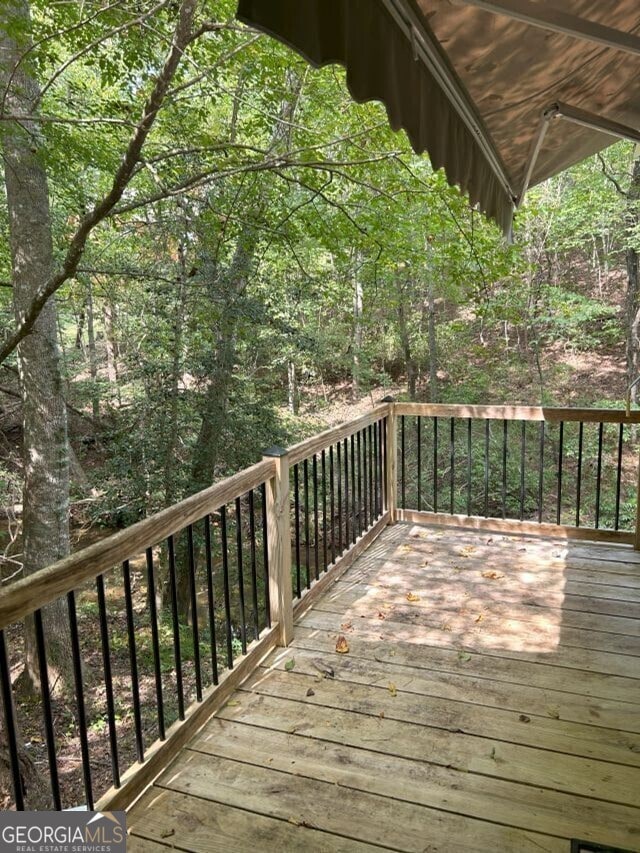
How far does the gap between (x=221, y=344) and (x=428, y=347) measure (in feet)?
26.7

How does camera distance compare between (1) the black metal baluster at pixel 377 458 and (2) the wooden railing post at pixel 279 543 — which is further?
(1) the black metal baluster at pixel 377 458

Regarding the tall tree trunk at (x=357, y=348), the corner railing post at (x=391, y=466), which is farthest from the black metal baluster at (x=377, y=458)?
the tall tree trunk at (x=357, y=348)

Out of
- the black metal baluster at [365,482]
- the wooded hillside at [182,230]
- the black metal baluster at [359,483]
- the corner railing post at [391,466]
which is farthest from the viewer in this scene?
the corner railing post at [391,466]

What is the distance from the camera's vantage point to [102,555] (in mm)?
1702

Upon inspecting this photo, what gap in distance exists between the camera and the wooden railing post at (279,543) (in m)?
2.78

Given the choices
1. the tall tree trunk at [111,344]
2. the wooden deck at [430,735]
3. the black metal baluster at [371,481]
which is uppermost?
the tall tree trunk at [111,344]

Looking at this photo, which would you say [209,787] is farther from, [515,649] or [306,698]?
[515,649]

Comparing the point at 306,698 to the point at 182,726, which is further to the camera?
the point at 306,698

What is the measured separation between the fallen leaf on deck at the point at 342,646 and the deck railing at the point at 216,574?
0.26 meters

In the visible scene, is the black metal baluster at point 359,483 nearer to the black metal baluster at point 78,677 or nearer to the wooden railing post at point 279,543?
the wooden railing post at point 279,543

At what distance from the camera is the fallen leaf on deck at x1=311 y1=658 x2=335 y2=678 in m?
2.63

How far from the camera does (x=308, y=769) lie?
2027 mm

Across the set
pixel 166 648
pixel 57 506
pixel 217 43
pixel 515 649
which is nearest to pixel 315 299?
pixel 217 43

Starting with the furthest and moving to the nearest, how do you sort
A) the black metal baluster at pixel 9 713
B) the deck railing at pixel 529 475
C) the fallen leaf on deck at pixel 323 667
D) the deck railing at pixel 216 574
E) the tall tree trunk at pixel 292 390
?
the tall tree trunk at pixel 292 390, the deck railing at pixel 529 475, the fallen leaf on deck at pixel 323 667, the deck railing at pixel 216 574, the black metal baluster at pixel 9 713
